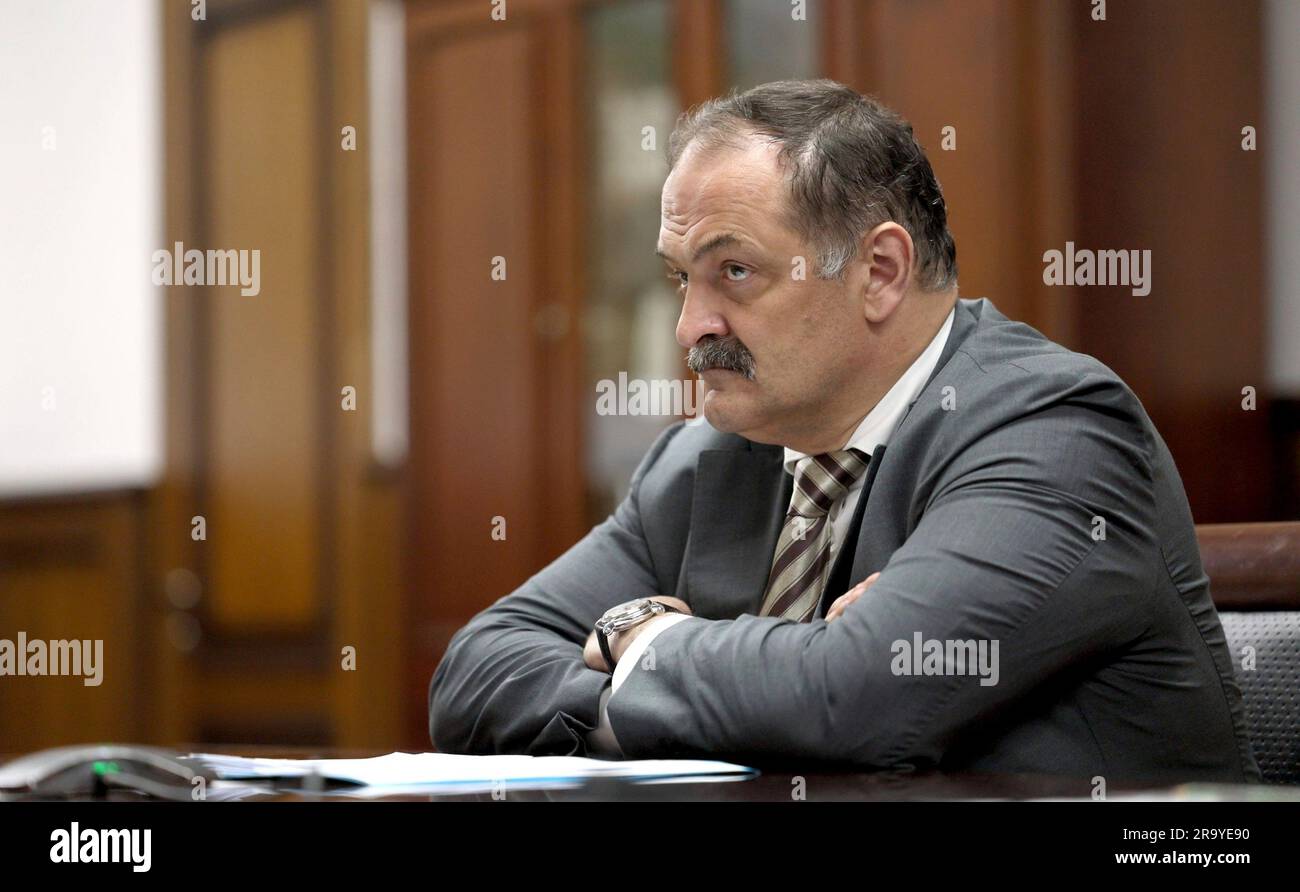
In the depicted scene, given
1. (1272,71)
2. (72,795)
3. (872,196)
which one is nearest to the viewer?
(72,795)

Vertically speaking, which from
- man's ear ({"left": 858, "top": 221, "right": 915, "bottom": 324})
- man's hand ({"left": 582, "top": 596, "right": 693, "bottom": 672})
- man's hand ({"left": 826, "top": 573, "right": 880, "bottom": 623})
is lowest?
man's hand ({"left": 582, "top": 596, "right": 693, "bottom": 672})

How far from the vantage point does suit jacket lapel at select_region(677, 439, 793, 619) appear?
1731 millimetres

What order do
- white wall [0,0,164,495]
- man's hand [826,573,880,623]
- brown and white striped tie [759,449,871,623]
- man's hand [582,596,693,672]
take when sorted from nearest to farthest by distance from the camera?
man's hand [826,573,880,623] → man's hand [582,596,693,672] → brown and white striped tie [759,449,871,623] → white wall [0,0,164,495]

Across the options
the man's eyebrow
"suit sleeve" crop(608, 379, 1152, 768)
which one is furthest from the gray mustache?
"suit sleeve" crop(608, 379, 1152, 768)

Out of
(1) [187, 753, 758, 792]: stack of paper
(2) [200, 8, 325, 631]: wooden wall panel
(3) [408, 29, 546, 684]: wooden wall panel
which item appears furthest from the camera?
(2) [200, 8, 325, 631]: wooden wall panel

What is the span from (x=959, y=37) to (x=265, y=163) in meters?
2.65

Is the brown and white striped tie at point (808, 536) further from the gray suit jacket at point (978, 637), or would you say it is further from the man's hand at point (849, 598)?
the man's hand at point (849, 598)

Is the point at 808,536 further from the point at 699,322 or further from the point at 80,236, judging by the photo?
the point at 80,236

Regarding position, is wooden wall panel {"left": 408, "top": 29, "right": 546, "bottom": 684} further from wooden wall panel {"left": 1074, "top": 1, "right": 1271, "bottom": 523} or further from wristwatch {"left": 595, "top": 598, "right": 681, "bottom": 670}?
wristwatch {"left": 595, "top": 598, "right": 681, "bottom": 670}

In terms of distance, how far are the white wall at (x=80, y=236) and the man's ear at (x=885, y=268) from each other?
3.95m
